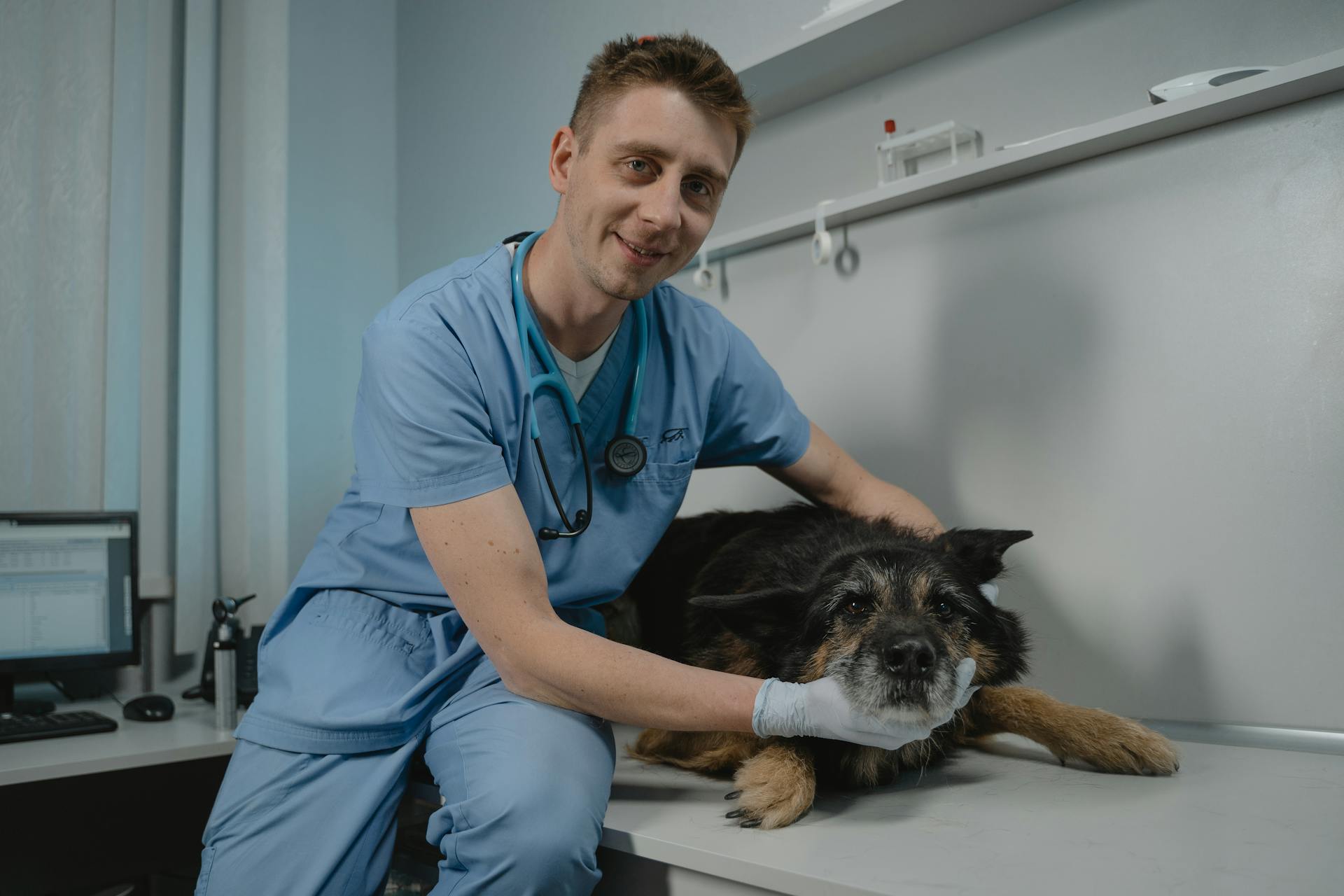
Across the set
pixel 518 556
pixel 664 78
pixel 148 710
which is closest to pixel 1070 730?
pixel 518 556

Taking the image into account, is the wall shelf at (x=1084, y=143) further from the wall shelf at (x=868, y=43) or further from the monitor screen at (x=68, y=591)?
the monitor screen at (x=68, y=591)

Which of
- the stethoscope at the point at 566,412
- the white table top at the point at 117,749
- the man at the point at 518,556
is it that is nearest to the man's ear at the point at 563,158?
the man at the point at 518,556

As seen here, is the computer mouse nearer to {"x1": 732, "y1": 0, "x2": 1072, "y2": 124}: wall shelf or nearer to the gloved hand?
the gloved hand

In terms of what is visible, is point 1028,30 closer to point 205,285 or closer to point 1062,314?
point 1062,314

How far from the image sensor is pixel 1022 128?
Answer: 161 cm

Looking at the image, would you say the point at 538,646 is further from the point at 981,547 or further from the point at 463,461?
the point at 981,547

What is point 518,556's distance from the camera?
1.14 meters

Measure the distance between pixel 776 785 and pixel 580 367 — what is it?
27.9 inches

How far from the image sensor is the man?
1.10m

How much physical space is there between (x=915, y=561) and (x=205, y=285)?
206 cm

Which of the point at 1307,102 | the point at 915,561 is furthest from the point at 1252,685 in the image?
the point at 1307,102

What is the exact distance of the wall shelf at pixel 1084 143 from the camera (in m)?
1.27

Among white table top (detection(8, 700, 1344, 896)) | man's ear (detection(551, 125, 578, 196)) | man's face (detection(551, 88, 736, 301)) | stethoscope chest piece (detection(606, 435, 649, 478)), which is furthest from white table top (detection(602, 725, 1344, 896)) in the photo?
man's ear (detection(551, 125, 578, 196))

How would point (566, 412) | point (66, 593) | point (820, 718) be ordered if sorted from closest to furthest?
point (820, 718) < point (566, 412) < point (66, 593)
